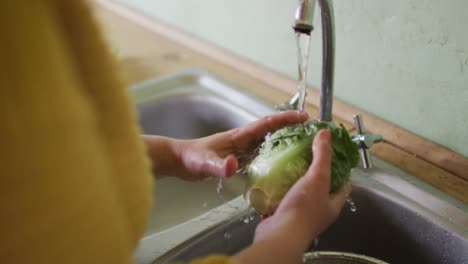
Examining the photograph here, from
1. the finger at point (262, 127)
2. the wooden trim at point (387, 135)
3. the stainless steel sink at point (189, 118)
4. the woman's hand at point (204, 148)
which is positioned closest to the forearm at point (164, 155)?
the woman's hand at point (204, 148)

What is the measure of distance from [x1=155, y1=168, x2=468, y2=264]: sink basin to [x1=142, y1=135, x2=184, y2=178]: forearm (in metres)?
0.13

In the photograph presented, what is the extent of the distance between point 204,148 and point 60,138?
19.7 inches

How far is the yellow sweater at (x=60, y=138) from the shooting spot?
356 mm

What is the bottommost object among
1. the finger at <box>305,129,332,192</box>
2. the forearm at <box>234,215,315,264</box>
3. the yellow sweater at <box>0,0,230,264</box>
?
the forearm at <box>234,215,315,264</box>

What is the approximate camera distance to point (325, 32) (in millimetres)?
884

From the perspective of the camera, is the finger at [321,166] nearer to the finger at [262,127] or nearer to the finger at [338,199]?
the finger at [338,199]

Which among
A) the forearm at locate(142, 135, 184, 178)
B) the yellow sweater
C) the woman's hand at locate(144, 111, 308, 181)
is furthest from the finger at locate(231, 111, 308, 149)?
the yellow sweater

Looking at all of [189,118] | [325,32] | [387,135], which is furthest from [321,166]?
[189,118]

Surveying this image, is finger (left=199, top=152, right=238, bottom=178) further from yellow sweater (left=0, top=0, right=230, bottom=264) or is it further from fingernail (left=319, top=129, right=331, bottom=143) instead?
yellow sweater (left=0, top=0, right=230, bottom=264)

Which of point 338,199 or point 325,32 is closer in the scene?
point 338,199

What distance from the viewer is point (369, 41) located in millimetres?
1034

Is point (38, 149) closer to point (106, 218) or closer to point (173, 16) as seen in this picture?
point (106, 218)

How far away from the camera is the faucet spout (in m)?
0.77

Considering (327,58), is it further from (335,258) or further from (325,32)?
(335,258)
